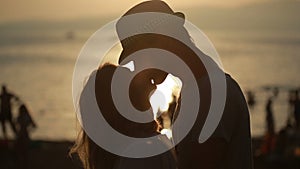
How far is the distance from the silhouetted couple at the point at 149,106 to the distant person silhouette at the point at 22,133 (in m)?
10.2

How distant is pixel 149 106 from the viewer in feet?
12.1

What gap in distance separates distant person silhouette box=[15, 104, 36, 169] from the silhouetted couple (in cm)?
1020

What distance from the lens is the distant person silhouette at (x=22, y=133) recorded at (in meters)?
13.8

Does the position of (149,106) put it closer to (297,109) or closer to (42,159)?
(42,159)

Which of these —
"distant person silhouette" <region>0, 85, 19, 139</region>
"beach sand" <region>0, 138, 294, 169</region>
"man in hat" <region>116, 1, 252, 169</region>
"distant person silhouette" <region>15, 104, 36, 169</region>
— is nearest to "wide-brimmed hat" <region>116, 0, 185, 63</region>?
"man in hat" <region>116, 1, 252, 169</region>

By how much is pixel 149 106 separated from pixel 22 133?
1076 cm

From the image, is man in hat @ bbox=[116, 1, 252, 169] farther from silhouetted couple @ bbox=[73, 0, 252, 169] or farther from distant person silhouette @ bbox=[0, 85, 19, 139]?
distant person silhouette @ bbox=[0, 85, 19, 139]

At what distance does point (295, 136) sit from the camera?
18328 millimetres

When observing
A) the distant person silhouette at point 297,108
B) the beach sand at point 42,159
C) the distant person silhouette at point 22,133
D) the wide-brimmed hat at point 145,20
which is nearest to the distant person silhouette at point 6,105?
the beach sand at point 42,159

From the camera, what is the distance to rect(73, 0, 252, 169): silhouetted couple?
12.0ft

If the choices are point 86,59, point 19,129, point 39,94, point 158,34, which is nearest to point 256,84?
point 39,94

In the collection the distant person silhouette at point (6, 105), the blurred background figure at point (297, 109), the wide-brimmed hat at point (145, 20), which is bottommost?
the blurred background figure at point (297, 109)

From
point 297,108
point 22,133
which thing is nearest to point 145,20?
point 22,133

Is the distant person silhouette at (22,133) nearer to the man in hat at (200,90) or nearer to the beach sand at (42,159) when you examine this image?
the beach sand at (42,159)
